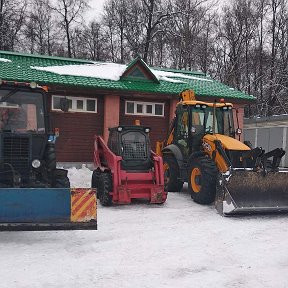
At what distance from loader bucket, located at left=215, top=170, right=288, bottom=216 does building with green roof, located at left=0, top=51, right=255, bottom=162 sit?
7310 millimetres

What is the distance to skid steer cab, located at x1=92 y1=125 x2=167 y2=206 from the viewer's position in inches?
363

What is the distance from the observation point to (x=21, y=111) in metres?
7.50

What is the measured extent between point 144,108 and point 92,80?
2.47 meters

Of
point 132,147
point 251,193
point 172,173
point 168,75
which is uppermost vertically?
point 168,75

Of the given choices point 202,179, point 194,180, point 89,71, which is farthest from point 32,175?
point 89,71

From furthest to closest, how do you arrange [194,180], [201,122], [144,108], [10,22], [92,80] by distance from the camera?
1. [10,22]
2. [144,108]
3. [92,80]
4. [201,122]
5. [194,180]

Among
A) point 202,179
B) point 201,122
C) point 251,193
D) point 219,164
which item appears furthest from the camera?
point 201,122

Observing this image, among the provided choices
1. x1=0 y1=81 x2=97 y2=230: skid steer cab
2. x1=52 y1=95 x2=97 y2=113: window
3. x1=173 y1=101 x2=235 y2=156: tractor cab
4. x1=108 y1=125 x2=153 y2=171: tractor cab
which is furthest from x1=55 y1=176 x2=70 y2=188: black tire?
x1=52 y1=95 x2=97 y2=113: window

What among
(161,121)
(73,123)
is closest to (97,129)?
(73,123)

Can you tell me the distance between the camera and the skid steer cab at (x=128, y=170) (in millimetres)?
9211

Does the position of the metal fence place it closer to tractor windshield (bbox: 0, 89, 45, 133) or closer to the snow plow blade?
tractor windshield (bbox: 0, 89, 45, 133)

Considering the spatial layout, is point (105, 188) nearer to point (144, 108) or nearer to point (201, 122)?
point (201, 122)

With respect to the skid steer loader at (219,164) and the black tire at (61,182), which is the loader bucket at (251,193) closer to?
the skid steer loader at (219,164)

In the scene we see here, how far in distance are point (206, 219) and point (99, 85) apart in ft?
27.2
